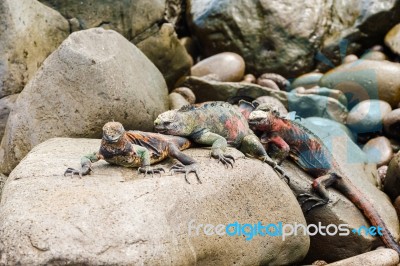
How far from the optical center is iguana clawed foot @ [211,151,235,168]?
512 centimetres

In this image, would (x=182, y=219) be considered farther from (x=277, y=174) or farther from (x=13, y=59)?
(x=13, y=59)

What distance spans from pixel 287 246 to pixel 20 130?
10.3ft

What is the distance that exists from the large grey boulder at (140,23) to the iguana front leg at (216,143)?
3.19 meters

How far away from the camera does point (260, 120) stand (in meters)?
6.18

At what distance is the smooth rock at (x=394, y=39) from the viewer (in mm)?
9852

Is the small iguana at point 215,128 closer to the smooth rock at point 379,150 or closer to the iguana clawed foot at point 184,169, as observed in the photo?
the iguana clawed foot at point 184,169

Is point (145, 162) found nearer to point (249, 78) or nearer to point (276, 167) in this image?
point (276, 167)

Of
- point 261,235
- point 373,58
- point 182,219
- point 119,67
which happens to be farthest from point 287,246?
point 373,58

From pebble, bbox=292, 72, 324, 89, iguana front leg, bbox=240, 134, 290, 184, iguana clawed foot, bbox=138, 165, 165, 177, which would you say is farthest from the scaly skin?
pebble, bbox=292, 72, 324, 89

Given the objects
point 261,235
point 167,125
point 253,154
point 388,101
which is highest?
point 167,125

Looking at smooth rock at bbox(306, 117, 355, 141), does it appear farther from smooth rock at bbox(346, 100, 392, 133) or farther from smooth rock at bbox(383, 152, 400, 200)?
smooth rock at bbox(383, 152, 400, 200)

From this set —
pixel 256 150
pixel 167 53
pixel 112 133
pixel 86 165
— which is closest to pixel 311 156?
pixel 256 150

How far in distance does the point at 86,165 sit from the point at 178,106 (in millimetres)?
3040

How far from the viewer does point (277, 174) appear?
5684mm
